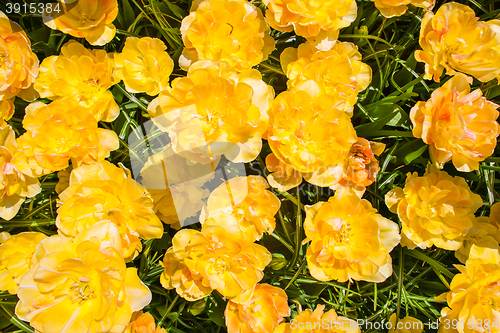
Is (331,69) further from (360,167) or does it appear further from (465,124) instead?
(465,124)

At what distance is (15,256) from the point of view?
0.88 meters

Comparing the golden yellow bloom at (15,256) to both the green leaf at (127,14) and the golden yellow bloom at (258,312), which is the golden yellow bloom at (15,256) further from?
the green leaf at (127,14)

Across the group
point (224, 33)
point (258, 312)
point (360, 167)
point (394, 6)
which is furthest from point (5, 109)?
point (394, 6)

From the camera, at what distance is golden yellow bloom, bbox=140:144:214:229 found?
31.4 inches

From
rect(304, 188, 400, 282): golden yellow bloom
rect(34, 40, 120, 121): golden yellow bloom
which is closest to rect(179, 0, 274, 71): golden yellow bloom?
rect(34, 40, 120, 121): golden yellow bloom

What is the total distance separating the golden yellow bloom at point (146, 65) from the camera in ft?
2.77

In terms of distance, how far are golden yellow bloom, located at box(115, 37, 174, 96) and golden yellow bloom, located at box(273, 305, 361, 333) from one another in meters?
0.77

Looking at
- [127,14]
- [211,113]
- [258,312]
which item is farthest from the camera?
[127,14]

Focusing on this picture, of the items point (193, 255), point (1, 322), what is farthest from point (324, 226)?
point (1, 322)

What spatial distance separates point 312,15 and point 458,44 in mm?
502

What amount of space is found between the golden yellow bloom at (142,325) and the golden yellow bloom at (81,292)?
3.4 inches

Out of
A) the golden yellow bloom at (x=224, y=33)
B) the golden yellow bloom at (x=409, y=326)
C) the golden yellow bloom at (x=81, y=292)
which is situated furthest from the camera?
the golden yellow bloom at (x=409, y=326)

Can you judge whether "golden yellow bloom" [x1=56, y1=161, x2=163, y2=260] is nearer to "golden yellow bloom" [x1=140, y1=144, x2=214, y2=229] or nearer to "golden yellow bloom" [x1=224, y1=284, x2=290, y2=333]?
"golden yellow bloom" [x1=140, y1=144, x2=214, y2=229]

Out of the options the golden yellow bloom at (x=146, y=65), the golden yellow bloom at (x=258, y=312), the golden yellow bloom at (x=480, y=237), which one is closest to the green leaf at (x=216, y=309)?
the golden yellow bloom at (x=258, y=312)
